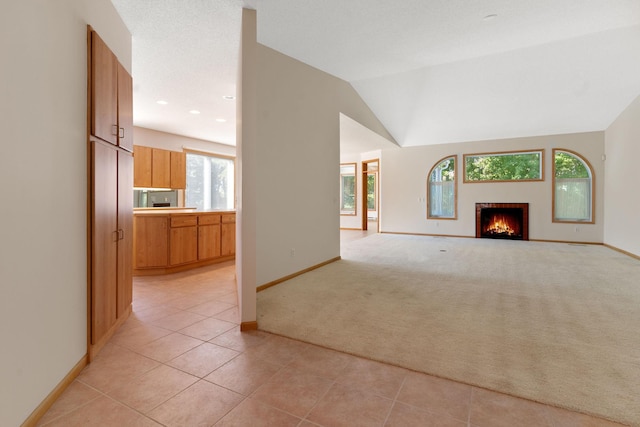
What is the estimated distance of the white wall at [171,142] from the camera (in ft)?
22.2

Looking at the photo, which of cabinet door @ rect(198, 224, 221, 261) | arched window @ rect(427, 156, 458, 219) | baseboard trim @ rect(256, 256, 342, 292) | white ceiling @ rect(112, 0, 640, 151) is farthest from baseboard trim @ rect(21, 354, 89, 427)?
arched window @ rect(427, 156, 458, 219)

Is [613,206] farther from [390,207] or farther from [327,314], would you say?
[327,314]

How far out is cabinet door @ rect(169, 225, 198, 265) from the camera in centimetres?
481

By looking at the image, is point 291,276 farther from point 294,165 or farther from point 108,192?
point 108,192

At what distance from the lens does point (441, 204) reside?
30.3 feet

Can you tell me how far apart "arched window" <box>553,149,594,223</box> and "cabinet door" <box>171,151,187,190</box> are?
30.8ft

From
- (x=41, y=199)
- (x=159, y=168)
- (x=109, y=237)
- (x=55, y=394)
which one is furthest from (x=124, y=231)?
(x=159, y=168)

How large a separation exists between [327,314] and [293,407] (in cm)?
137

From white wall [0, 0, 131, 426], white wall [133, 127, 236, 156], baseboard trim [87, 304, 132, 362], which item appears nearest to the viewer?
white wall [0, 0, 131, 426]

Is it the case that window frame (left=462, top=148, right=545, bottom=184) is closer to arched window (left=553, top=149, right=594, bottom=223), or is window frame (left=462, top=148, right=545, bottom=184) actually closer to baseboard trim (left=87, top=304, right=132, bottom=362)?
arched window (left=553, top=149, right=594, bottom=223)

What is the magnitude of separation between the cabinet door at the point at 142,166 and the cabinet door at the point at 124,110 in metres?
3.91

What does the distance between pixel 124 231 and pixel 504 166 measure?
906cm

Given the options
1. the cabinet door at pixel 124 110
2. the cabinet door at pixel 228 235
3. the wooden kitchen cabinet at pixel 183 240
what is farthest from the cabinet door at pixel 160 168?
the cabinet door at pixel 124 110

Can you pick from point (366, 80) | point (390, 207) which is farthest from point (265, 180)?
point (390, 207)
